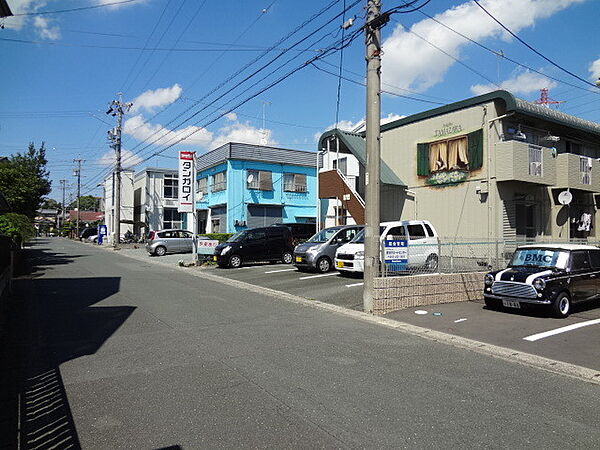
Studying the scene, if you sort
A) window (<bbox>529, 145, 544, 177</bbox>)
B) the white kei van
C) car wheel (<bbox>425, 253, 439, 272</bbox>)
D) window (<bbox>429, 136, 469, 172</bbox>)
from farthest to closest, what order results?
window (<bbox>429, 136, 469, 172</bbox>)
window (<bbox>529, 145, 544, 177</bbox>)
the white kei van
car wheel (<bbox>425, 253, 439, 272</bbox>)

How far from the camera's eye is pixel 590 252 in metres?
10.4

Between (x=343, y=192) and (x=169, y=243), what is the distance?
1315 centimetres

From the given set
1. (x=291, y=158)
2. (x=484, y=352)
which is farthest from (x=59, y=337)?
(x=291, y=158)

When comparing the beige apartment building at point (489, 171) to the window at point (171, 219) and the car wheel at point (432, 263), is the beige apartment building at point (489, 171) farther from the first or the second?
the window at point (171, 219)

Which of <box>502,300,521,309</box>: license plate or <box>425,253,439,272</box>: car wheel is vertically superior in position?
<box>425,253,439,272</box>: car wheel

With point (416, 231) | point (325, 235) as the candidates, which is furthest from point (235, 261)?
point (416, 231)

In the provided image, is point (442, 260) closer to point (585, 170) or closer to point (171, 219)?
point (585, 170)

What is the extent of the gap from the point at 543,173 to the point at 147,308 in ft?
53.2

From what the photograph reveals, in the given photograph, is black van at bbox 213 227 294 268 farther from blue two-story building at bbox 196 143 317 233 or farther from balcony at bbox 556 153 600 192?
balcony at bbox 556 153 600 192

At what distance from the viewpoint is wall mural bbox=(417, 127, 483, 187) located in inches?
677

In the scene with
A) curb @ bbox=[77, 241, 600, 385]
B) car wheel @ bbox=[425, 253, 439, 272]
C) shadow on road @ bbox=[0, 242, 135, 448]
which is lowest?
curb @ bbox=[77, 241, 600, 385]

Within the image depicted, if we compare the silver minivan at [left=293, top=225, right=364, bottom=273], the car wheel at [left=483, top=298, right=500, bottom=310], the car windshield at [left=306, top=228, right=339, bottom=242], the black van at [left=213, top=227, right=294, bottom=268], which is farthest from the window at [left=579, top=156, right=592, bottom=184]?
the black van at [left=213, top=227, right=294, bottom=268]

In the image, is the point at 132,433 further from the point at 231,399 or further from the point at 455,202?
the point at 455,202

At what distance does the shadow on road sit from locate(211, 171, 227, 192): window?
1814 cm
